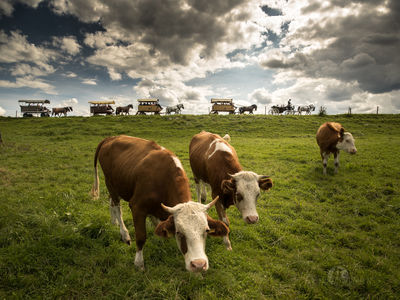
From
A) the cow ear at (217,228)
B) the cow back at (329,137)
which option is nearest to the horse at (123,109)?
the cow back at (329,137)

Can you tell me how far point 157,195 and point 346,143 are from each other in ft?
31.3

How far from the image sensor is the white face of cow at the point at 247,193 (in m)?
3.77

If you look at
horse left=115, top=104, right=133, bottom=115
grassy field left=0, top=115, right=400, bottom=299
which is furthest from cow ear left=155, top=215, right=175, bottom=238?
horse left=115, top=104, right=133, bottom=115

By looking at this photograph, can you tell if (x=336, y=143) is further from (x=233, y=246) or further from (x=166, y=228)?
(x=166, y=228)

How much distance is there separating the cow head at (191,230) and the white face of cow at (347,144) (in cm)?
903

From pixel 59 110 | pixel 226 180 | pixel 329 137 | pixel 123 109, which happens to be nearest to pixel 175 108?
pixel 123 109

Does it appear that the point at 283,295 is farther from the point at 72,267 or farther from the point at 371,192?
the point at 371,192

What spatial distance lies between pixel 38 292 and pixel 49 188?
5117 millimetres

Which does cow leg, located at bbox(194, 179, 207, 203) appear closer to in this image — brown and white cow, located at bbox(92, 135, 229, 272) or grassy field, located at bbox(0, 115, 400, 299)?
grassy field, located at bbox(0, 115, 400, 299)

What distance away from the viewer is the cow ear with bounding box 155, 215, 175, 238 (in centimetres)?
262

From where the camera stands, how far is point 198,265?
94.9 inches

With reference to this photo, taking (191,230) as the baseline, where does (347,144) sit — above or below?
above

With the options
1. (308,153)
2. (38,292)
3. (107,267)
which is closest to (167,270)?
(107,267)

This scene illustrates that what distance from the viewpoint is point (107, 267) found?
346 centimetres
